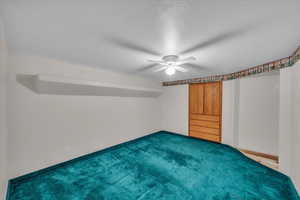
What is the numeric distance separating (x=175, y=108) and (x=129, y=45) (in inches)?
122

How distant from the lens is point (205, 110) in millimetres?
3439

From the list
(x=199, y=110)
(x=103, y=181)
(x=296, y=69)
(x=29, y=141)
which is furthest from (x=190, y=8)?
(x=199, y=110)

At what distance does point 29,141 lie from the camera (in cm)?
177

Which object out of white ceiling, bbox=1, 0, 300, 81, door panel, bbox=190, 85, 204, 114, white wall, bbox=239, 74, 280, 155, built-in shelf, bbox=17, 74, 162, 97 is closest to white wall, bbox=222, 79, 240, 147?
white wall, bbox=239, 74, 280, 155

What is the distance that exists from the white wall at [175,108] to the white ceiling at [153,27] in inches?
93.8

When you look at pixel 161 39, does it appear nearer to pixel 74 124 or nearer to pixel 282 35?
pixel 282 35

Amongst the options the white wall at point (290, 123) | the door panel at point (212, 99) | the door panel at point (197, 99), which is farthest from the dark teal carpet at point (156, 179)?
the door panel at point (197, 99)

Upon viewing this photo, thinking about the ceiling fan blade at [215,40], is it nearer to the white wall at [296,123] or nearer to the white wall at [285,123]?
the white wall at [296,123]

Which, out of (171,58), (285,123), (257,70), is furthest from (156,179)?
(257,70)

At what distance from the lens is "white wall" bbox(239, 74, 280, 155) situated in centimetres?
245

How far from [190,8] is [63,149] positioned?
2.83 m

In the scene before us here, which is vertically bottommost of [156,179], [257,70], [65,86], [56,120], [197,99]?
[156,179]

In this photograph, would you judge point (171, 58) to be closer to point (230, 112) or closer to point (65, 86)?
point (65, 86)

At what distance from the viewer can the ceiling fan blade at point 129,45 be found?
4.27 ft
